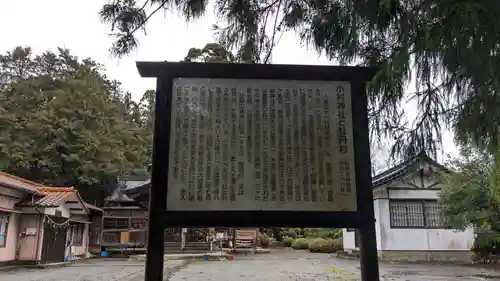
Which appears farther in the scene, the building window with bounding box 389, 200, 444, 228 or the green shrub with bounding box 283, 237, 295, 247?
the green shrub with bounding box 283, 237, 295, 247

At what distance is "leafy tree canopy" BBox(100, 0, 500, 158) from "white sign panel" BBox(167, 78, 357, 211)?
0.52 metres

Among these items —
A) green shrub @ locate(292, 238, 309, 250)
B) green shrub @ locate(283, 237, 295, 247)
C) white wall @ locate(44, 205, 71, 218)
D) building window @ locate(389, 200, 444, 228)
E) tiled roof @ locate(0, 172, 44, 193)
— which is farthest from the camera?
green shrub @ locate(283, 237, 295, 247)

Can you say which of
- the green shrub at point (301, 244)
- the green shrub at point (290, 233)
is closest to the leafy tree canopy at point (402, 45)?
the green shrub at point (301, 244)

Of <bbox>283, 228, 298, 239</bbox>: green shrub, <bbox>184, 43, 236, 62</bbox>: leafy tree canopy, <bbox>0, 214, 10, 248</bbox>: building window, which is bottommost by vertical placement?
<bbox>283, 228, 298, 239</bbox>: green shrub

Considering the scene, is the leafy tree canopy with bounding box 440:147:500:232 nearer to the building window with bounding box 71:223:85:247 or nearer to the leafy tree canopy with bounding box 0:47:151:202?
the building window with bounding box 71:223:85:247

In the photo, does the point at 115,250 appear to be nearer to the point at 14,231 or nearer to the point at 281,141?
the point at 14,231

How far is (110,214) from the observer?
2047 cm

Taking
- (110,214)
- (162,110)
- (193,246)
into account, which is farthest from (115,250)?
(162,110)

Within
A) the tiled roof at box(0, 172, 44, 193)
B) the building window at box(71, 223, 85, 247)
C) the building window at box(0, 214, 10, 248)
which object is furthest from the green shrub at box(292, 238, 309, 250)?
the building window at box(0, 214, 10, 248)

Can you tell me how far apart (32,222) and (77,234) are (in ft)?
16.9

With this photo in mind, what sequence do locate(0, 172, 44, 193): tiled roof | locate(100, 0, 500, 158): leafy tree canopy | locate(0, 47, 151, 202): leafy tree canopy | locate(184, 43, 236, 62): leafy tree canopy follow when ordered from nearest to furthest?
locate(100, 0, 500, 158): leafy tree canopy
locate(184, 43, 236, 62): leafy tree canopy
locate(0, 172, 44, 193): tiled roof
locate(0, 47, 151, 202): leafy tree canopy

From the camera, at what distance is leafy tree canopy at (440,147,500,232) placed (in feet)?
40.0

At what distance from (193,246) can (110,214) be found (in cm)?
457

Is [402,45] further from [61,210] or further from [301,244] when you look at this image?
[301,244]
